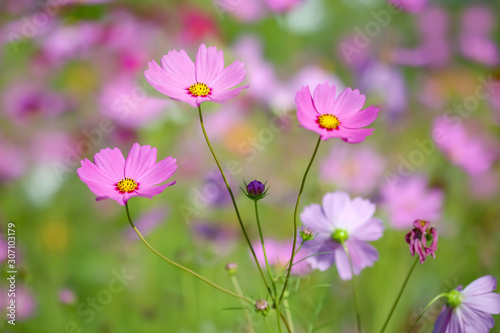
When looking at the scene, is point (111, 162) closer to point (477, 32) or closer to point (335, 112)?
point (335, 112)

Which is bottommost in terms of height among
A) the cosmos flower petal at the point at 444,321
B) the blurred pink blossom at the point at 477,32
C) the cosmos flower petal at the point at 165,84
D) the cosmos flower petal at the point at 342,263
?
the cosmos flower petal at the point at 444,321

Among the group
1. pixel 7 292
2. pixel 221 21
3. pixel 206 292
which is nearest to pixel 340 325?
pixel 206 292

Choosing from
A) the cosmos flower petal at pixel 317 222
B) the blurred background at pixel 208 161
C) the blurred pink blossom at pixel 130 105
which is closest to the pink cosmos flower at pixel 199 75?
the cosmos flower petal at pixel 317 222

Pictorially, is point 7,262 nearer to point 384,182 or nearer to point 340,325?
point 340,325

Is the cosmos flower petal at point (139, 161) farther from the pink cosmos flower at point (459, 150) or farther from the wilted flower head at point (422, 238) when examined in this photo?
the pink cosmos flower at point (459, 150)

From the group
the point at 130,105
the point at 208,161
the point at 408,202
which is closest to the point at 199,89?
the point at 408,202
